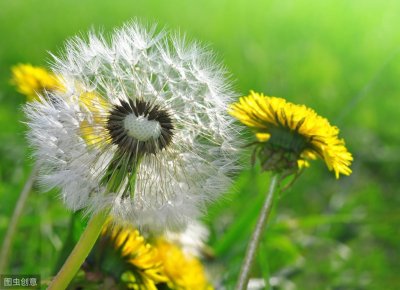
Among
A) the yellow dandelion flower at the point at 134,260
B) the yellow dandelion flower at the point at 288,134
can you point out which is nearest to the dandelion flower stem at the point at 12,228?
the yellow dandelion flower at the point at 134,260

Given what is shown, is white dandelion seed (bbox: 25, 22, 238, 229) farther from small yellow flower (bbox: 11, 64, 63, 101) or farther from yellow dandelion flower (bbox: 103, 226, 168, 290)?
small yellow flower (bbox: 11, 64, 63, 101)

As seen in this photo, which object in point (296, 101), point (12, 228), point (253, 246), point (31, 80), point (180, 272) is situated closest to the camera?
point (253, 246)

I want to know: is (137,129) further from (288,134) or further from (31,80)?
(31,80)

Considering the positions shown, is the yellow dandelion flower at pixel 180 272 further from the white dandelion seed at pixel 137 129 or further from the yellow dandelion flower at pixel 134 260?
the white dandelion seed at pixel 137 129

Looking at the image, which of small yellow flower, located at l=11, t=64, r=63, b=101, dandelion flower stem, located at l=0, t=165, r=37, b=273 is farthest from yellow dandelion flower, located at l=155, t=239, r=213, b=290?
small yellow flower, located at l=11, t=64, r=63, b=101

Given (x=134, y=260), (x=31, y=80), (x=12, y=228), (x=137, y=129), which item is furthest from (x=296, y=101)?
(x=137, y=129)
